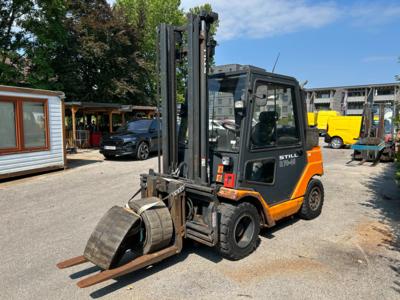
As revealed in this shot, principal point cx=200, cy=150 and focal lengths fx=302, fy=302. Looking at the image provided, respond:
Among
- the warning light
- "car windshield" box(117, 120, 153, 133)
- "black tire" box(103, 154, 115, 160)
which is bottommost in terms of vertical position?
"black tire" box(103, 154, 115, 160)

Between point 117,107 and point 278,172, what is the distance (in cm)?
1523

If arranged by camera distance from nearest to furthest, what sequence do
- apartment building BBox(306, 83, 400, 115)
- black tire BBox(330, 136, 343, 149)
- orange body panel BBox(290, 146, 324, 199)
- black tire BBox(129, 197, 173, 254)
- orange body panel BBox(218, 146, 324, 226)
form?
1. black tire BBox(129, 197, 173, 254)
2. orange body panel BBox(218, 146, 324, 226)
3. orange body panel BBox(290, 146, 324, 199)
4. black tire BBox(330, 136, 343, 149)
5. apartment building BBox(306, 83, 400, 115)

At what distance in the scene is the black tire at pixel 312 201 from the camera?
5203 mm

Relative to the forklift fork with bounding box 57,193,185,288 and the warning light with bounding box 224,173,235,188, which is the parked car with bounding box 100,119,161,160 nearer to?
the warning light with bounding box 224,173,235,188

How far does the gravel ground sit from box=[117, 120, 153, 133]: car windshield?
7.05 m

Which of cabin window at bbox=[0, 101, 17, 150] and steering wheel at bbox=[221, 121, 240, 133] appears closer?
steering wheel at bbox=[221, 121, 240, 133]

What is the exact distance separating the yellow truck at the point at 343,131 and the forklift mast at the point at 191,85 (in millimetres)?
16624

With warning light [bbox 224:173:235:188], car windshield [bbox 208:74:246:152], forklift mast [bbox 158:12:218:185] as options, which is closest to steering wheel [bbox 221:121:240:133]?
car windshield [bbox 208:74:246:152]

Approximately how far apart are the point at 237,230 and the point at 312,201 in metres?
2.19

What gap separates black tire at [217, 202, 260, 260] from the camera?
3.57 meters

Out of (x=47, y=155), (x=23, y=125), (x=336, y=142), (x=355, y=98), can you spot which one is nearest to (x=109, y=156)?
(x=47, y=155)

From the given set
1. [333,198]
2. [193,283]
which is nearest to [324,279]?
[193,283]

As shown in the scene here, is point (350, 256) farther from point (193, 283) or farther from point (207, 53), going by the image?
point (207, 53)

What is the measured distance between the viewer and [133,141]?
1299cm
